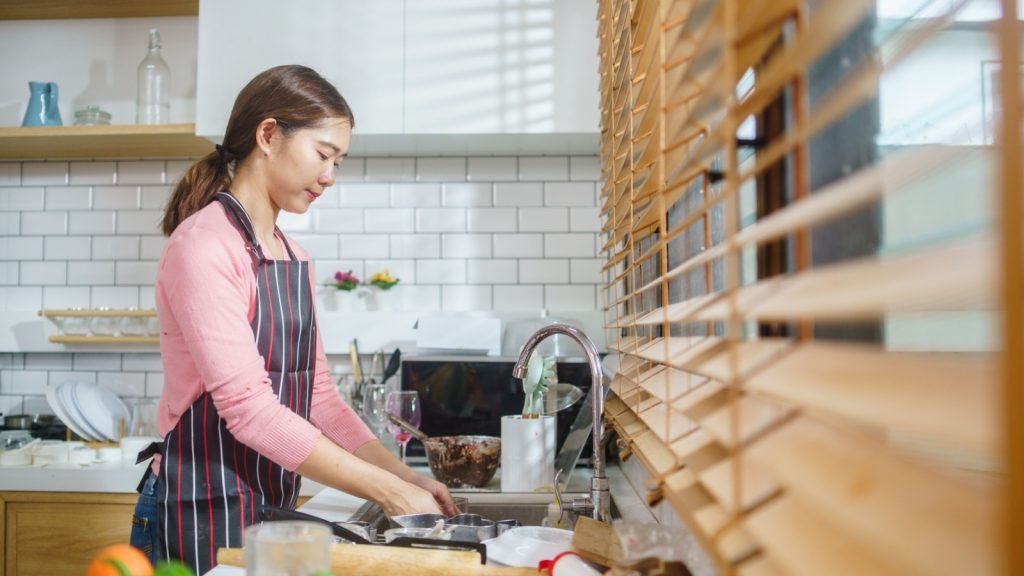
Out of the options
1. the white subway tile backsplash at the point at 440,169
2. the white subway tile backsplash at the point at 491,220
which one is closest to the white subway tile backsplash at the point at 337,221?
the white subway tile backsplash at the point at 440,169

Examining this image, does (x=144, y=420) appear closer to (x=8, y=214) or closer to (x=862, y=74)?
(x=8, y=214)

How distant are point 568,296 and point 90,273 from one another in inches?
67.5

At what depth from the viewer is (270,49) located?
2576 millimetres

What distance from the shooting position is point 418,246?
292 centimetres

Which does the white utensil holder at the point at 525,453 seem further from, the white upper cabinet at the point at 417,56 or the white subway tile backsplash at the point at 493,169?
the white subway tile backsplash at the point at 493,169

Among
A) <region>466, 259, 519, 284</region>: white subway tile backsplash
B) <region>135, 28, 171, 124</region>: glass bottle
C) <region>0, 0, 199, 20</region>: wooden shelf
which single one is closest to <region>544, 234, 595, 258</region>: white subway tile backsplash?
<region>466, 259, 519, 284</region>: white subway tile backsplash

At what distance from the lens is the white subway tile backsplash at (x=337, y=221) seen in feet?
9.62

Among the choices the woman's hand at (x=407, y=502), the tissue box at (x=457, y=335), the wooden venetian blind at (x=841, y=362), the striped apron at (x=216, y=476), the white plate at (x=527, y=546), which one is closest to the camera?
the wooden venetian blind at (x=841, y=362)

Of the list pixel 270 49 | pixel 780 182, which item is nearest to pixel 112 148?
pixel 270 49

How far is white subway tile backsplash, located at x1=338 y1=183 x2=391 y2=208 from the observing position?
2939 mm

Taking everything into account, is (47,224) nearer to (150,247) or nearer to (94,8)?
(150,247)

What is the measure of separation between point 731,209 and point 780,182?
0.89 ft

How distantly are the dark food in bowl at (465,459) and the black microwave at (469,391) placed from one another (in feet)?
1.23

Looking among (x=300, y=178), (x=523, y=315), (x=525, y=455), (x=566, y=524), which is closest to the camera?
(x=566, y=524)
